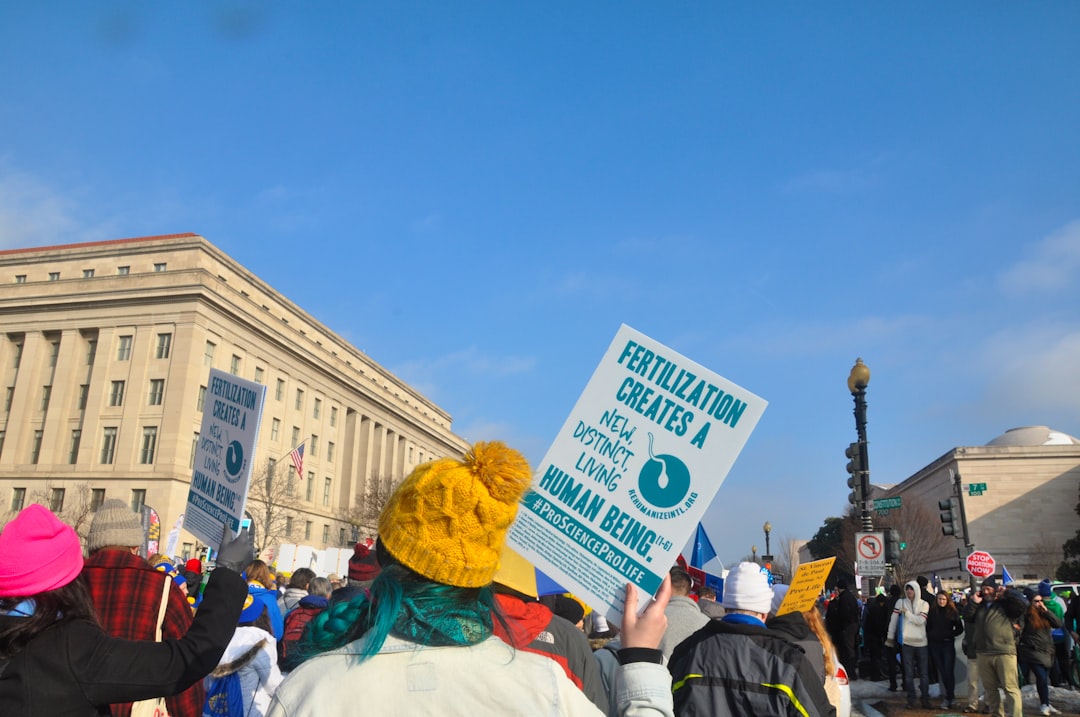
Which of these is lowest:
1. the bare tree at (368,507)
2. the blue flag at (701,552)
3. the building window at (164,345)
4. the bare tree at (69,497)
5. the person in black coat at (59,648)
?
the person in black coat at (59,648)

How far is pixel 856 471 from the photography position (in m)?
15.8

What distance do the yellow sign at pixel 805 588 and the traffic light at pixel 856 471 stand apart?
10.1m

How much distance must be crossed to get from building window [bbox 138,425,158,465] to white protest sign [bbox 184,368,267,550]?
161 ft

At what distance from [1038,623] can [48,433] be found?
56.2m

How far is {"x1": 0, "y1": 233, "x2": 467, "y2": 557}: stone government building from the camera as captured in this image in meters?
50.4

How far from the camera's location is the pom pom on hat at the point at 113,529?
3.91m

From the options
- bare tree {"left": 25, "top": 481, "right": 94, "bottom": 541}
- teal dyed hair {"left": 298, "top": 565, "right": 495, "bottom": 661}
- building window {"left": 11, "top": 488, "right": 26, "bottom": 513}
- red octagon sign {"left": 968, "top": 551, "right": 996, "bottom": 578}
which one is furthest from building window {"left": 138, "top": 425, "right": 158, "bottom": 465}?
teal dyed hair {"left": 298, "top": 565, "right": 495, "bottom": 661}

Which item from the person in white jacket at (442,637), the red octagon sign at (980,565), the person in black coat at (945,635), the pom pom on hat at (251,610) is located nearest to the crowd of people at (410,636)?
the person in white jacket at (442,637)

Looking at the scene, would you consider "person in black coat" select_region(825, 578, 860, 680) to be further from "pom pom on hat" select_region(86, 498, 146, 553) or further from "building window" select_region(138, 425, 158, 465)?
"building window" select_region(138, 425, 158, 465)

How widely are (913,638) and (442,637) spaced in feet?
43.9

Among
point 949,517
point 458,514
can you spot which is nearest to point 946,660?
point 949,517

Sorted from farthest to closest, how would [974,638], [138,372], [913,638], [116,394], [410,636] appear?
[116,394] → [138,372] → [913,638] → [974,638] → [410,636]

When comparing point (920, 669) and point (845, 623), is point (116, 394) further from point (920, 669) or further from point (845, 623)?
point (920, 669)

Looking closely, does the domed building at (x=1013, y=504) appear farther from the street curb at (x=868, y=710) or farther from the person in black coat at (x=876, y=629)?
the street curb at (x=868, y=710)
